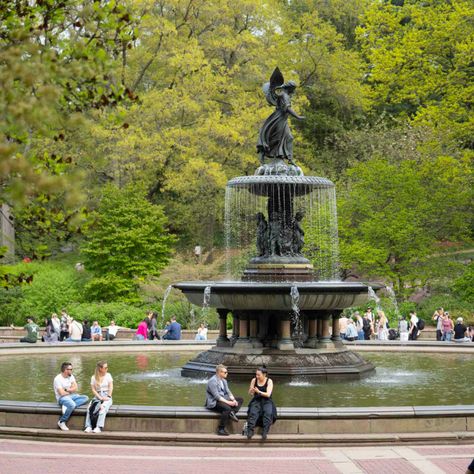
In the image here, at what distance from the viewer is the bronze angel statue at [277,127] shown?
23.8 m

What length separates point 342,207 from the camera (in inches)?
1877

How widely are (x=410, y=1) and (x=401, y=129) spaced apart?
1191 centimetres

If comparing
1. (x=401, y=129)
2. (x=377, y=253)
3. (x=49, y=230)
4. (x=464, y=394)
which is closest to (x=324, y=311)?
(x=464, y=394)

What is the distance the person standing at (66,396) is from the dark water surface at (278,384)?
6.95ft

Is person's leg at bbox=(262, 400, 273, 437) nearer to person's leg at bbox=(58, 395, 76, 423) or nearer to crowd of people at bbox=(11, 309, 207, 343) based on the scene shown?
person's leg at bbox=(58, 395, 76, 423)

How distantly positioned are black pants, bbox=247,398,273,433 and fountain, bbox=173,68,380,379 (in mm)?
5864

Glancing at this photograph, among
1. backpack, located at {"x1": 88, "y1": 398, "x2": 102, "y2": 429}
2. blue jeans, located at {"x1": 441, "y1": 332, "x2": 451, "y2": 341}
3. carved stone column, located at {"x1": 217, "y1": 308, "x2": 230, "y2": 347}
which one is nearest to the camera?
backpack, located at {"x1": 88, "y1": 398, "x2": 102, "y2": 429}

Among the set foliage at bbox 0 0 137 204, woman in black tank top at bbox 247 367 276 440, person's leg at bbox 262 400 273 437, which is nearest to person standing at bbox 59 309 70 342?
woman in black tank top at bbox 247 367 276 440

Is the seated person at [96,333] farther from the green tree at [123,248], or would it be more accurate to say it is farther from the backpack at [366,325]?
the green tree at [123,248]

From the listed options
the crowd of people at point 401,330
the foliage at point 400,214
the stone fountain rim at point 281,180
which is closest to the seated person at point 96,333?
the crowd of people at point 401,330

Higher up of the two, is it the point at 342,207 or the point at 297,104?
the point at 297,104

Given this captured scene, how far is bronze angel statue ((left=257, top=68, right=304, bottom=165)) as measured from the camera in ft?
78.2

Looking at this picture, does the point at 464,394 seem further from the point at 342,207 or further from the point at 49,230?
the point at 342,207

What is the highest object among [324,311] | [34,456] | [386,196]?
[386,196]
